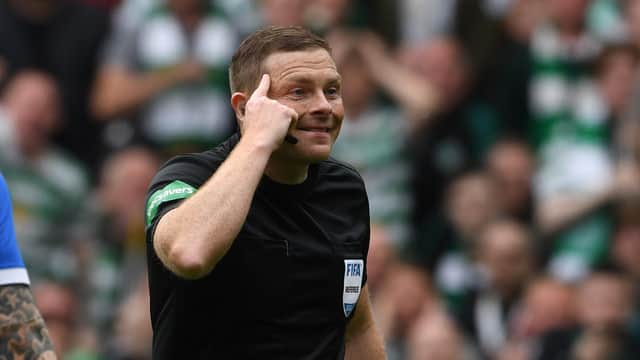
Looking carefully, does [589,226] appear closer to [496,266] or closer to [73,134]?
[496,266]

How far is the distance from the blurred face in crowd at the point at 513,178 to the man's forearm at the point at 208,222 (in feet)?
19.8

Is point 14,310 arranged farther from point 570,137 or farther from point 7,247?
point 570,137

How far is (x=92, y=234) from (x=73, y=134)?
84cm

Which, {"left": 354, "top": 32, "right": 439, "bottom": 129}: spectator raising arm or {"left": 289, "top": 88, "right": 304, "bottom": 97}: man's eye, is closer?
{"left": 289, "top": 88, "right": 304, "bottom": 97}: man's eye

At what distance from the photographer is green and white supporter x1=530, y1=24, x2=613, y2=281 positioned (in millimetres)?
10578

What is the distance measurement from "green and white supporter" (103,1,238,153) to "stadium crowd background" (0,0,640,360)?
1 cm

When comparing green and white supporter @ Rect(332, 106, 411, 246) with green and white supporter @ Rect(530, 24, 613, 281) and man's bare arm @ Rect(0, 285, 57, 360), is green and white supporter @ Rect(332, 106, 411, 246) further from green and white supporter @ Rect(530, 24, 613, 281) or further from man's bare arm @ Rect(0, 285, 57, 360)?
man's bare arm @ Rect(0, 285, 57, 360)

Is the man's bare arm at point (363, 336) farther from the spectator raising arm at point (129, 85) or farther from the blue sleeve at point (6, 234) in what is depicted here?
the spectator raising arm at point (129, 85)

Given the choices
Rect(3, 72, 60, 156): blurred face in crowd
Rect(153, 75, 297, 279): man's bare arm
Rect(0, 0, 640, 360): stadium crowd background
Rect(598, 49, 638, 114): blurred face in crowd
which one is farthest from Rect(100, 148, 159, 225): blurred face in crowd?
Rect(153, 75, 297, 279): man's bare arm

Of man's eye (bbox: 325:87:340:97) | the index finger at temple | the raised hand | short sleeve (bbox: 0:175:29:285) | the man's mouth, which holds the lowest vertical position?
short sleeve (bbox: 0:175:29:285)

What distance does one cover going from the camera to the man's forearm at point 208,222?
16.1 feet

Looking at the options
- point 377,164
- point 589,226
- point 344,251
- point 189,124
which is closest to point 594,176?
point 589,226

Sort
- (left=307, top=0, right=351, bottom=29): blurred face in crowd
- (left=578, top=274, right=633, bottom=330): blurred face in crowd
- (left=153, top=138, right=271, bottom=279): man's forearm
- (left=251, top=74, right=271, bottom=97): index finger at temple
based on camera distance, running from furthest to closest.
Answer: (left=307, top=0, right=351, bottom=29): blurred face in crowd, (left=578, top=274, right=633, bottom=330): blurred face in crowd, (left=251, top=74, right=271, bottom=97): index finger at temple, (left=153, top=138, right=271, bottom=279): man's forearm

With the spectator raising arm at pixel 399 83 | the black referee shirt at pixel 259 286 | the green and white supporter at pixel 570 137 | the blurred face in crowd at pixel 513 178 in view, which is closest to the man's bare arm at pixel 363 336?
the black referee shirt at pixel 259 286
